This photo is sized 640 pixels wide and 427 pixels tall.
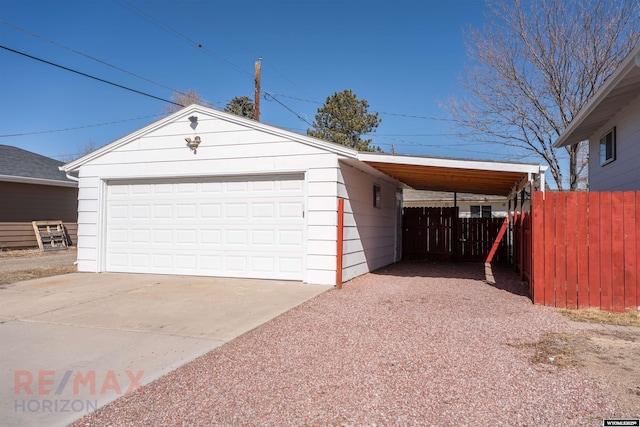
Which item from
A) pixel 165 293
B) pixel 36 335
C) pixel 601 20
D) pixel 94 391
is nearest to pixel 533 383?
pixel 94 391

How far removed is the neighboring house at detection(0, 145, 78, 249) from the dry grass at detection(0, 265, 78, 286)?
19.9ft

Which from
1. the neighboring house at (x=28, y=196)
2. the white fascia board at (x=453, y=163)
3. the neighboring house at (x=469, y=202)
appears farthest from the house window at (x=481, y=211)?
the neighboring house at (x=28, y=196)

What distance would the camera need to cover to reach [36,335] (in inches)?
181

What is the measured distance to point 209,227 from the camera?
8.85 metres

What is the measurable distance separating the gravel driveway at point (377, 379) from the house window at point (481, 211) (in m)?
16.4

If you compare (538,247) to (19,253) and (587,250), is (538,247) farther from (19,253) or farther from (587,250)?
(19,253)

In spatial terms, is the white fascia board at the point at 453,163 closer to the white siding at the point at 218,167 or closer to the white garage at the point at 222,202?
the white garage at the point at 222,202

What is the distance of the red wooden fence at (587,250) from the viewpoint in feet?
19.1

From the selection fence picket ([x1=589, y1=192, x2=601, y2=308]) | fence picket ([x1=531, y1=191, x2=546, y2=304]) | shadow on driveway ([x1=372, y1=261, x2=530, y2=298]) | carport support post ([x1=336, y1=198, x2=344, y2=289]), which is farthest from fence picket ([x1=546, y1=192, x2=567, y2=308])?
carport support post ([x1=336, y1=198, x2=344, y2=289])

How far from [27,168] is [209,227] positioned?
→ 11577mm

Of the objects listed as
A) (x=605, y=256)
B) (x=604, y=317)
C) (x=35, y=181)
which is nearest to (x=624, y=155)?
(x=605, y=256)

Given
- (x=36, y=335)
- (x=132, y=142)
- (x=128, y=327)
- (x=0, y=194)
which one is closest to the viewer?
(x=36, y=335)

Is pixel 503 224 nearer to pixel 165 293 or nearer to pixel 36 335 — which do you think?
pixel 165 293

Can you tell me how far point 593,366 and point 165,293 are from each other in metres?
6.03
